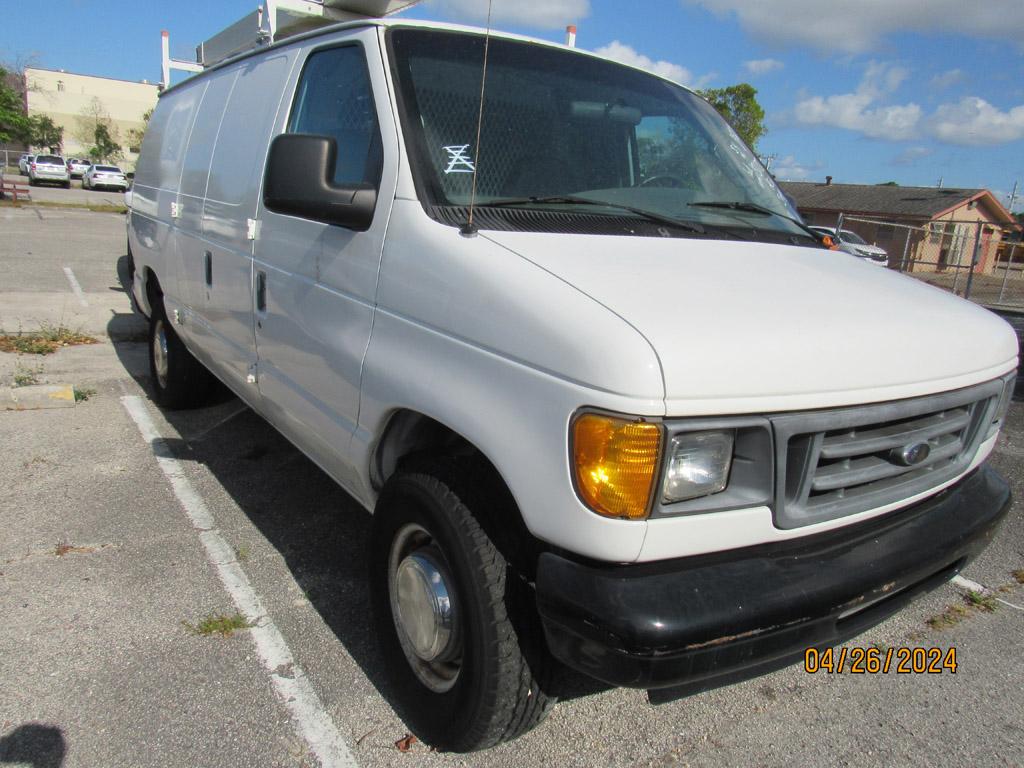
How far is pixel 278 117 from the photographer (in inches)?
136

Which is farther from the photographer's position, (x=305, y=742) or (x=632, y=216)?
(x=632, y=216)

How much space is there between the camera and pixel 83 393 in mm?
5832

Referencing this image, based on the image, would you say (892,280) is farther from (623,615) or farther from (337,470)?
(337,470)

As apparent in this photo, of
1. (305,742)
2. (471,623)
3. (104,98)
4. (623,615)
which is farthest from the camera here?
(104,98)

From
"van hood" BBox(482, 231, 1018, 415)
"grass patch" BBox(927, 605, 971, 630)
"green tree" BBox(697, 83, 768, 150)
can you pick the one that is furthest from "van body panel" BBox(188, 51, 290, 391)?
"green tree" BBox(697, 83, 768, 150)

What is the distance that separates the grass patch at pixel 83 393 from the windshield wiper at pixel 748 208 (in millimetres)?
4884

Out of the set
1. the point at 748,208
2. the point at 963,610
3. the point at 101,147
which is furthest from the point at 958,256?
the point at 101,147

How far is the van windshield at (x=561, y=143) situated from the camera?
2562mm

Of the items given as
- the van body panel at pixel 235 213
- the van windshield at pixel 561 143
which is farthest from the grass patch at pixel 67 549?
the van windshield at pixel 561 143

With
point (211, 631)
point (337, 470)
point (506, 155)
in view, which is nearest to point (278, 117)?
point (506, 155)

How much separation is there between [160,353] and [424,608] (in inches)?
161

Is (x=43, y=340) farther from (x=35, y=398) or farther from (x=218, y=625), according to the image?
(x=218, y=625)

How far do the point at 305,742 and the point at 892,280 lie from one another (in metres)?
2.54

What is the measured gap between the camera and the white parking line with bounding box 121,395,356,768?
2.47 metres
